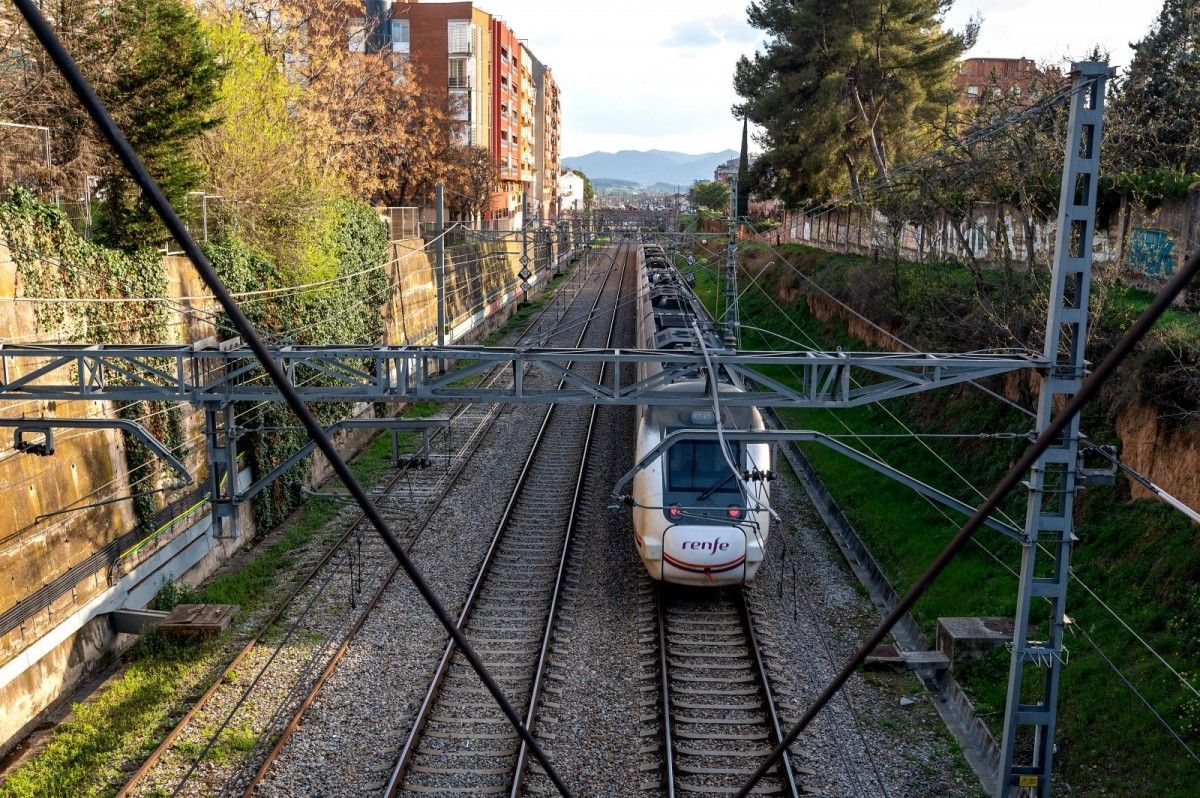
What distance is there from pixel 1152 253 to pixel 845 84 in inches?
699

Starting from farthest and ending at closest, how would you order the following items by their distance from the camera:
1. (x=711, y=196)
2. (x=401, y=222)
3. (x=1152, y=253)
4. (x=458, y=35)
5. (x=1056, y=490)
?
(x=711, y=196) < (x=458, y=35) < (x=401, y=222) < (x=1152, y=253) < (x=1056, y=490)

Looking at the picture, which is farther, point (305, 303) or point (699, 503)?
point (305, 303)

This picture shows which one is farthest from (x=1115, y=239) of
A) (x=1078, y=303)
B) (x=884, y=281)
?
(x=1078, y=303)

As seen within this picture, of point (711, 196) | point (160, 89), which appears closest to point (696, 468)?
point (160, 89)

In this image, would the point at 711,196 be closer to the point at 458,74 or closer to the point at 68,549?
the point at 458,74

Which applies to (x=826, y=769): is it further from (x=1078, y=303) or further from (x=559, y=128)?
(x=559, y=128)

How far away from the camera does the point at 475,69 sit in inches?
2202

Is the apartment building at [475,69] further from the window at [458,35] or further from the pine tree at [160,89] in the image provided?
the pine tree at [160,89]

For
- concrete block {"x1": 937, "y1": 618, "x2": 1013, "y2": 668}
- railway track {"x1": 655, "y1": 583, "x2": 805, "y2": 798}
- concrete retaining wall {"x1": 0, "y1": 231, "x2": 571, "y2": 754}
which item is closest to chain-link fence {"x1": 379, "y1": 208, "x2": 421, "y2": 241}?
concrete retaining wall {"x1": 0, "y1": 231, "x2": 571, "y2": 754}

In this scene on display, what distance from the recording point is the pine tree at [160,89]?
54.3 ft

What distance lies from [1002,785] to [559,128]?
104m

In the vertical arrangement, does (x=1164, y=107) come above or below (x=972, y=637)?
above

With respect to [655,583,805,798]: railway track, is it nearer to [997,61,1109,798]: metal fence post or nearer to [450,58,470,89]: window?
[997,61,1109,798]: metal fence post

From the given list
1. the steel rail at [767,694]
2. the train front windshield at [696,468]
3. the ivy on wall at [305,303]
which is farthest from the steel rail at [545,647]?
the ivy on wall at [305,303]
